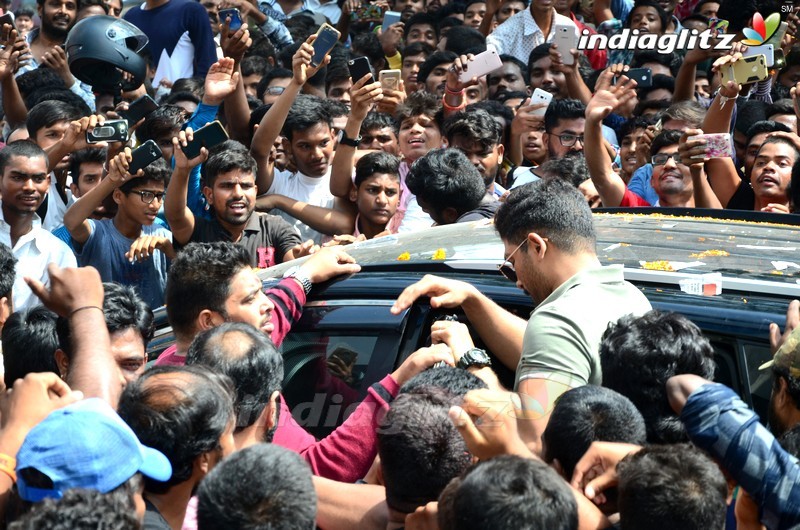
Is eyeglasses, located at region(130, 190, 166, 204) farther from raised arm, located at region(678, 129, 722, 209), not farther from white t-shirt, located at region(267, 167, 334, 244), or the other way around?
raised arm, located at region(678, 129, 722, 209)

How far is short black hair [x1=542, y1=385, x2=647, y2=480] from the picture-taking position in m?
2.66

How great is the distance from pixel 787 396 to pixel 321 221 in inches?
147

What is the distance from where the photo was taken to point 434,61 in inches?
357

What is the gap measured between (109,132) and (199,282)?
2802 mm

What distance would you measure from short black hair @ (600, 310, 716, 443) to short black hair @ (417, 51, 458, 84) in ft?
20.6

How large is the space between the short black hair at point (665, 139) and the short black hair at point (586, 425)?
13.2ft

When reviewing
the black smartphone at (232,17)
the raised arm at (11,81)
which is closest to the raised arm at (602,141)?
the black smartphone at (232,17)

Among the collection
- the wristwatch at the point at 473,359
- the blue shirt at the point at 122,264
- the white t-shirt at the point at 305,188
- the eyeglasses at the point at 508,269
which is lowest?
the blue shirt at the point at 122,264

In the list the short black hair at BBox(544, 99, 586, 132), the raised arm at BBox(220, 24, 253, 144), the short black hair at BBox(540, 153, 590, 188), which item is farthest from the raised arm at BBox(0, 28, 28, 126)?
the short black hair at BBox(540, 153, 590, 188)

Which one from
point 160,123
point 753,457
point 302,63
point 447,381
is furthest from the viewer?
point 160,123

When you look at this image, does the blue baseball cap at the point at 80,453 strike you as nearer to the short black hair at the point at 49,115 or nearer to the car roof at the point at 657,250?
the car roof at the point at 657,250

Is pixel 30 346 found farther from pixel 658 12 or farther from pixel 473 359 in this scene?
pixel 658 12

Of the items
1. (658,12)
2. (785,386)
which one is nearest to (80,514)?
(785,386)

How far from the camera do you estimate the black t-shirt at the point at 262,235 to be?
572 centimetres
